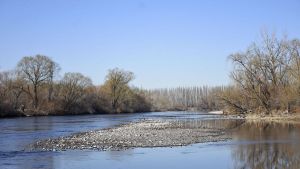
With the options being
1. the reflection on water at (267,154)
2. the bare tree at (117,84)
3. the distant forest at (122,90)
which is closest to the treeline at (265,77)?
the distant forest at (122,90)

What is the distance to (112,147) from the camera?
97.8 feet

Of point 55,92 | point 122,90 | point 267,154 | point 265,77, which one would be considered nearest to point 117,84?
point 122,90

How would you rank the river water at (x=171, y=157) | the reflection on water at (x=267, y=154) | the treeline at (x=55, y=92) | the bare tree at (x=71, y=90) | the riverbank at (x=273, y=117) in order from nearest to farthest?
the reflection on water at (x=267, y=154) < the river water at (x=171, y=157) < the riverbank at (x=273, y=117) < the treeline at (x=55, y=92) < the bare tree at (x=71, y=90)

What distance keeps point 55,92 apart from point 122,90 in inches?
1032

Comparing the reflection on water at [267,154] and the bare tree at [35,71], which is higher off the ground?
the bare tree at [35,71]

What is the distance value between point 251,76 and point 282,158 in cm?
5342

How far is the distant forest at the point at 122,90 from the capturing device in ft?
240

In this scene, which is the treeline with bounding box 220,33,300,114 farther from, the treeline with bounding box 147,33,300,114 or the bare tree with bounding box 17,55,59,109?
the bare tree with bounding box 17,55,59,109

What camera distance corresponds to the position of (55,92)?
115375mm

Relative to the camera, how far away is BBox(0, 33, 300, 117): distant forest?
73.1 meters

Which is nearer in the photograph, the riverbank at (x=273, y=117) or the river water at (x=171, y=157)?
the river water at (x=171, y=157)

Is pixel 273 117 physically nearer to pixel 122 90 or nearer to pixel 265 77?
pixel 265 77

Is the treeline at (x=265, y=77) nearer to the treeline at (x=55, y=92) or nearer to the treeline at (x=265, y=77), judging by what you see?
the treeline at (x=265, y=77)

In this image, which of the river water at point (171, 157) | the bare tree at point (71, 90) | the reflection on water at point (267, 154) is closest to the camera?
the reflection on water at point (267, 154)
